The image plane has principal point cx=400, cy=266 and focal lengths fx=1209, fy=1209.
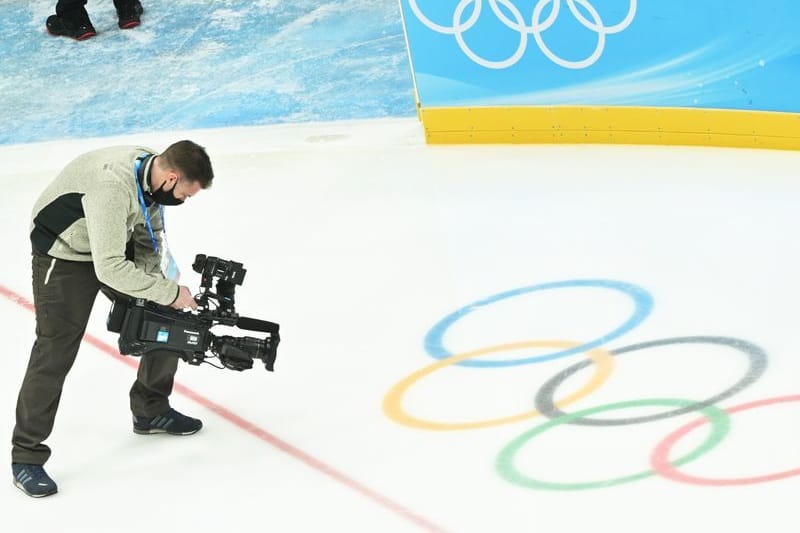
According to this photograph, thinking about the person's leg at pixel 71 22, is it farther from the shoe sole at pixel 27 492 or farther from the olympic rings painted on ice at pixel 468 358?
the shoe sole at pixel 27 492

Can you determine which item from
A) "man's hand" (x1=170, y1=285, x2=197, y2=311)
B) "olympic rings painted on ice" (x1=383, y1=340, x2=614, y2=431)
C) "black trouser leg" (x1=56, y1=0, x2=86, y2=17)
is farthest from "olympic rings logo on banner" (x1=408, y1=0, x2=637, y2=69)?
"black trouser leg" (x1=56, y1=0, x2=86, y2=17)

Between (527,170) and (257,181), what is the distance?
2184 millimetres

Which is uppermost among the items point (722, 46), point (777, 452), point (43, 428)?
point (722, 46)

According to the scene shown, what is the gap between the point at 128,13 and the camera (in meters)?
13.3

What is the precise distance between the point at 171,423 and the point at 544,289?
215 cm

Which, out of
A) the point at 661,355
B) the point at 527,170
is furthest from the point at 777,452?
the point at 527,170

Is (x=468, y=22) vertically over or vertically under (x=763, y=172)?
over

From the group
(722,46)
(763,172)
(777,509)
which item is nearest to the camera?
(777,509)

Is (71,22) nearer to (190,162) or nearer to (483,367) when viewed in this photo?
(483,367)

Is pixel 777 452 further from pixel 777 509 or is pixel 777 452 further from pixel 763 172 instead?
pixel 763 172

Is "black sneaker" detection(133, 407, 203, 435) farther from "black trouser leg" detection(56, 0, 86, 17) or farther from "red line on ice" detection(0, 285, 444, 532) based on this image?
"black trouser leg" detection(56, 0, 86, 17)

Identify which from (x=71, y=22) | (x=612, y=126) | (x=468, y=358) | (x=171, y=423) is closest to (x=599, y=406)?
(x=468, y=358)

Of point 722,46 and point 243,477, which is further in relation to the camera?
point 722,46

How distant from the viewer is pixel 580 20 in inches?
344
